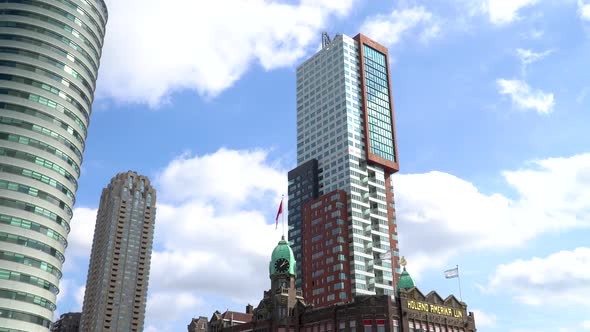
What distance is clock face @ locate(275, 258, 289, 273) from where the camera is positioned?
134 metres

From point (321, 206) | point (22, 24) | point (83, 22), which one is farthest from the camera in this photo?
point (321, 206)

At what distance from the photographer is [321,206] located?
7485 inches

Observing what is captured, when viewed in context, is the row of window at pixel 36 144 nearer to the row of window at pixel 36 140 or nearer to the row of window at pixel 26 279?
the row of window at pixel 36 140

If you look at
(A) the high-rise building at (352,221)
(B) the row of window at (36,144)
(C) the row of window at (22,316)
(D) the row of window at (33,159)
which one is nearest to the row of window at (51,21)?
(B) the row of window at (36,144)

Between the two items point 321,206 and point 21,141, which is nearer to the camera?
point 21,141

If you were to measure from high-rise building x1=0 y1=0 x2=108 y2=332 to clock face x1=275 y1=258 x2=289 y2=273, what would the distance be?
49.3 meters

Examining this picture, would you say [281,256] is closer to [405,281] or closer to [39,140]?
[405,281]

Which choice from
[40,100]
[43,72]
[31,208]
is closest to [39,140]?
[40,100]

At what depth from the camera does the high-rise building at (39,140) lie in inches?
3772

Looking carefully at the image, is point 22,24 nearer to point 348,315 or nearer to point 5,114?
point 5,114

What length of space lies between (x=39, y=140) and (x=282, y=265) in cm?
6133

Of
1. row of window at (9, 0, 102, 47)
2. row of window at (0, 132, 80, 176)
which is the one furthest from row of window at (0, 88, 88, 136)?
row of window at (9, 0, 102, 47)

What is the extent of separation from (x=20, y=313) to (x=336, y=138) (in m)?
126

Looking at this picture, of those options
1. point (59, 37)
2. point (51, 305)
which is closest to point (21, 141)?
point (59, 37)
